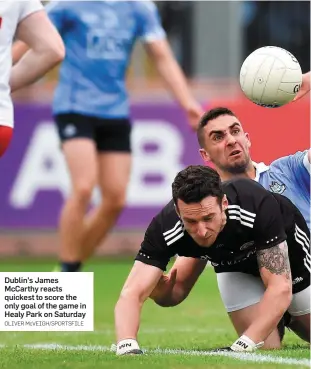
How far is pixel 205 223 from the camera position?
595 cm

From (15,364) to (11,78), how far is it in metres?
1.92

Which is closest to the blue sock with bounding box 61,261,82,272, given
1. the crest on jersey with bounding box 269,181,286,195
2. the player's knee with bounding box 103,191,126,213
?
the player's knee with bounding box 103,191,126,213

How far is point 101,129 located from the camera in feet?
35.6

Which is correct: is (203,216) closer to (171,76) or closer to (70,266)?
(70,266)

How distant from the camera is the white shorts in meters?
6.94

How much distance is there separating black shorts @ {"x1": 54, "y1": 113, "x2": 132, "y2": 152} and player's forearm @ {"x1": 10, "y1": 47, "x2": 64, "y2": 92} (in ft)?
11.5

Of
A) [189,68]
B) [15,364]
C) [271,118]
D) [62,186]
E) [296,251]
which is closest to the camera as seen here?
[15,364]

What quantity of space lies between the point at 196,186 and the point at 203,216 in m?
0.15

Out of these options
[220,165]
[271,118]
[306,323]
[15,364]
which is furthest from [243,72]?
[271,118]

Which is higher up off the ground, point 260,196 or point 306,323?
point 260,196

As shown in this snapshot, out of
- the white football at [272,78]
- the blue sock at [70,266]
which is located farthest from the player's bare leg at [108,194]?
the white football at [272,78]

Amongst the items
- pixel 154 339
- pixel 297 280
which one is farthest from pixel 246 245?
pixel 154 339

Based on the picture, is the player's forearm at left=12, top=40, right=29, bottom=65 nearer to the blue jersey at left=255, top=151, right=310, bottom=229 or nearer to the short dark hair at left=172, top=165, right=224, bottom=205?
the blue jersey at left=255, top=151, right=310, bottom=229

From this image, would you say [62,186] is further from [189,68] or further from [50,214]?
[189,68]
